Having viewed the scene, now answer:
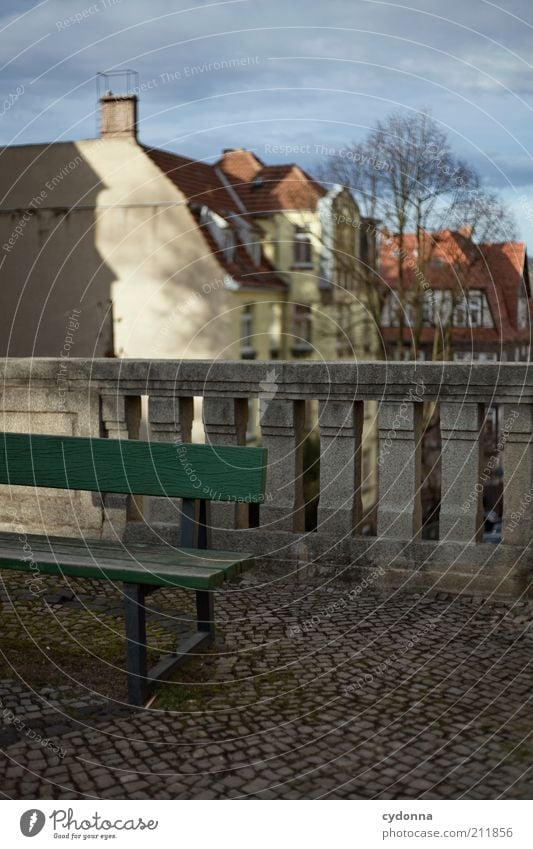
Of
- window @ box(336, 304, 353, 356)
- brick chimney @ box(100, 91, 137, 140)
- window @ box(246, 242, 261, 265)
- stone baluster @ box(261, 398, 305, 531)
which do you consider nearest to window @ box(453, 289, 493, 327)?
window @ box(336, 304, 353, 356)

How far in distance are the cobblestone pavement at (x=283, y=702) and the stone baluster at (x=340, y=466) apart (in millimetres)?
407

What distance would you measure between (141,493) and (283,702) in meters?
1.30

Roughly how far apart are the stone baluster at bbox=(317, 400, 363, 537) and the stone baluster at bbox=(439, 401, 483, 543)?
1.58 feet

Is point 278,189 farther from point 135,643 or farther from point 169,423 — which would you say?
point 135,643

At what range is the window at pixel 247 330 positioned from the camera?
1094 inches

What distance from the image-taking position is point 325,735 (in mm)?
3811

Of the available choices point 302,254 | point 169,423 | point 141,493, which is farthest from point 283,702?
point 302,254

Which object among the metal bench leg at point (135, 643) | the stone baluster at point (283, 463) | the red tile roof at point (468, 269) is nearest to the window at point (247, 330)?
the red tile roof at point (468, 269)

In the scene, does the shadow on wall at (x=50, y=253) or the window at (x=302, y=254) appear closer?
the shadow on wall at (x=50, y=253)

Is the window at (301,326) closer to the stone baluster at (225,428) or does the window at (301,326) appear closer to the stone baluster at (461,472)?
the stone baluster at (225,428)

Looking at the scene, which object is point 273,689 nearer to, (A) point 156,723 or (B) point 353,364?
(A) point 156,723

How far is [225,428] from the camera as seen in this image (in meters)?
5.93

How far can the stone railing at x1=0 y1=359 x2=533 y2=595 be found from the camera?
537cm

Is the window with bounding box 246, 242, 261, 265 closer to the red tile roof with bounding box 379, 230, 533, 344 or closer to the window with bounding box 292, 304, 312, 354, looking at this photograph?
the window with bounding box 292, 304, 312, 354
